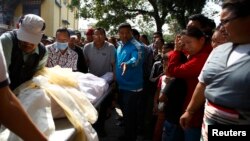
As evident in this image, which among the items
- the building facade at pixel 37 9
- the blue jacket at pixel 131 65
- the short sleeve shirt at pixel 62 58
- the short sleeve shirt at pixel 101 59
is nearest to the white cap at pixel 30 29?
the short sleeve shirt at pixel 62 58

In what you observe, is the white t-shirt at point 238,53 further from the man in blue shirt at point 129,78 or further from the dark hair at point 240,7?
the man in blue shirt at point 129,78

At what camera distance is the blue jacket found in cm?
466

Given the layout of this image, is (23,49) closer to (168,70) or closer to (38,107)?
(38,107)

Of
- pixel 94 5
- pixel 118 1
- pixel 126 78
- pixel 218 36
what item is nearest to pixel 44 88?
pixel 218 36

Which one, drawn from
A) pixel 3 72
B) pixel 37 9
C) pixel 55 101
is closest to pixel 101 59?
pixel 55 101

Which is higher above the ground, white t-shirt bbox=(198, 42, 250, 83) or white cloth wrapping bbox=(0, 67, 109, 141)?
white t-shirt bbox=(198, 42, 250, 83)

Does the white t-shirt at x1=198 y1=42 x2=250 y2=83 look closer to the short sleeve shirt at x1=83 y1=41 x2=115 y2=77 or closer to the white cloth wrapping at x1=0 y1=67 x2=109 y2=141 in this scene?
the white cloth wrapping at x1=0 y1=67 x2=109 y2=141

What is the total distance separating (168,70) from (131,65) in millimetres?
1438

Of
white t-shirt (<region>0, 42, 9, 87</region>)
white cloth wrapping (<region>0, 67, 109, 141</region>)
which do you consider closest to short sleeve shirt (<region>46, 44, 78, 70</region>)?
white cloth wrapping (<region>0, 67, 109, 141</region>)

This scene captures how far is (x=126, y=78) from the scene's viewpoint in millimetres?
4738

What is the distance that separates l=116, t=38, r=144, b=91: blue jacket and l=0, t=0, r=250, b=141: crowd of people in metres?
0.01

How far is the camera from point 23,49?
9.18 ft

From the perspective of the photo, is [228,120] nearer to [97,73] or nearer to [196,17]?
[196,17]

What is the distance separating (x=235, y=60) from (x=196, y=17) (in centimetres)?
134
